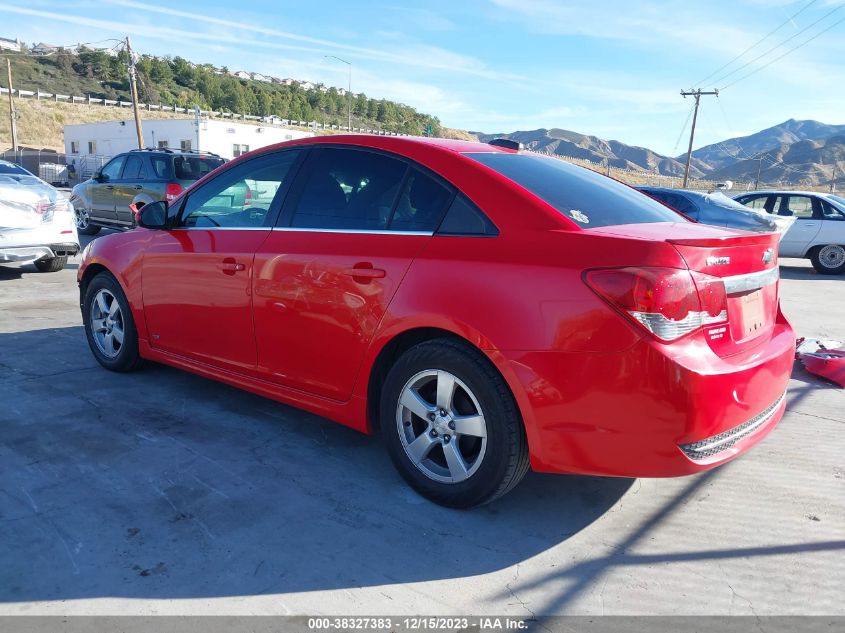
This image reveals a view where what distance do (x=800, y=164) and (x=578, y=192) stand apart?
159 m

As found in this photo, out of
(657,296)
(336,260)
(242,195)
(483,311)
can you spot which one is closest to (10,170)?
(242,195)

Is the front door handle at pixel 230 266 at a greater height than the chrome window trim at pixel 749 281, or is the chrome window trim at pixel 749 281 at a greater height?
the chrome window trim at pixel 749 281

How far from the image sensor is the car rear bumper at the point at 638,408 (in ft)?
8.14

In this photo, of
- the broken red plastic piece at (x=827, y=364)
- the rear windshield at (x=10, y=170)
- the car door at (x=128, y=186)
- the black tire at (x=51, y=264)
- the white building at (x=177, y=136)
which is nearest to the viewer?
the broken red plastic piece at (x=827, y=364)

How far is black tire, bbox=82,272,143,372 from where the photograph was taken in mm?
4695

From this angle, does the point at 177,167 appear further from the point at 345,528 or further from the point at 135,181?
the point at 345,528

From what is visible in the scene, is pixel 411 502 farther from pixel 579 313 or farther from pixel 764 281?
pixel 764 281

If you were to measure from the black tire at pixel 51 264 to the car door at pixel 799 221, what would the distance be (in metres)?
12.8

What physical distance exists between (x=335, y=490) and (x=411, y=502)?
1.28ft

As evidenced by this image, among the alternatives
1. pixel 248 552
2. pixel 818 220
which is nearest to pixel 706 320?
pixel 248 552

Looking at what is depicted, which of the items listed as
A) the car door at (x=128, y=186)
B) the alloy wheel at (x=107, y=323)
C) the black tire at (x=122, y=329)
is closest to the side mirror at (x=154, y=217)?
the black tire at (x=122, y=329)

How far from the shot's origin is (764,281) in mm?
3055

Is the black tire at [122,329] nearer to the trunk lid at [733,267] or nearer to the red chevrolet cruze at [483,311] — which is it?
the red chevrolet cruze at [483,311]

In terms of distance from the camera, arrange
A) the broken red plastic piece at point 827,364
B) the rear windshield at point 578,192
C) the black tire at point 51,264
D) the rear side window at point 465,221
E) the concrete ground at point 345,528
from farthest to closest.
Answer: the black tire at point 51,264, the broken red plastic piece at point 827,364, the rear windshield at point 578,192, the rear side window at point 465,221, the concrete ground at point 345,528
